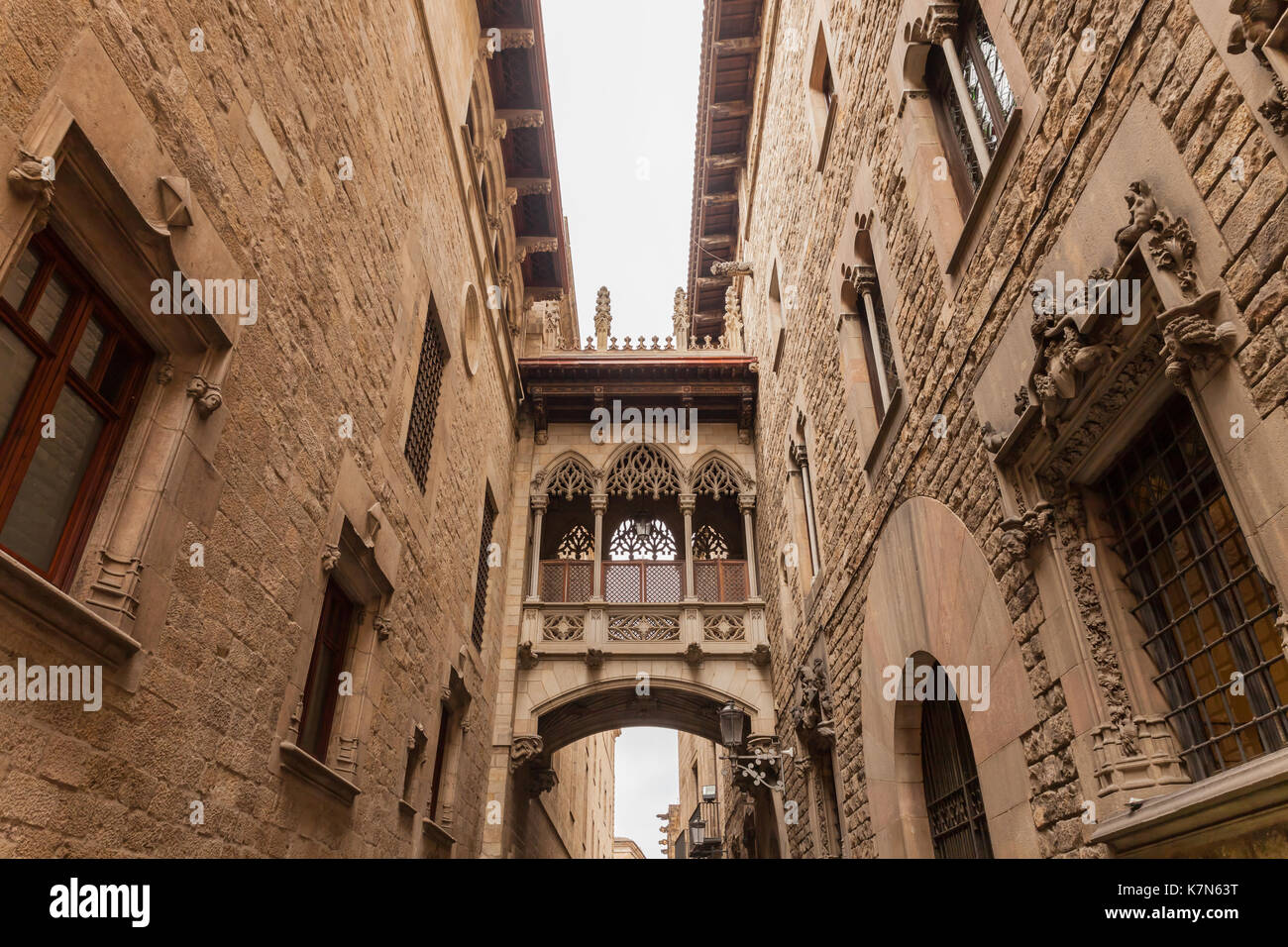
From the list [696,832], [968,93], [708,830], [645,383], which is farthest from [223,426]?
[708,830]

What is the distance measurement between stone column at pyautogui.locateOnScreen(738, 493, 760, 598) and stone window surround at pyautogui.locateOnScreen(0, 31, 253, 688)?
10.3m

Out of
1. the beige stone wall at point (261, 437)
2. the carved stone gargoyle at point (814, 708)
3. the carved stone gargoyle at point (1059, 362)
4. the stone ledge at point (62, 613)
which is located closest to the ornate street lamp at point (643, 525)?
the carved stone gargoyle at point (814, 708)

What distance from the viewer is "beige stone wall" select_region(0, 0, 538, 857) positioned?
3068 millimetres

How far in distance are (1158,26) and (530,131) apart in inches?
Answer: 470

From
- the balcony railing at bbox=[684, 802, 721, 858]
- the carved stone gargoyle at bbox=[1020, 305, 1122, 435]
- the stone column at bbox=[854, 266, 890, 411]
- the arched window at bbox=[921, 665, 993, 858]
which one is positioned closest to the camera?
the carved stone gargoyle at bbox=[1020, 305, 1122, 435]

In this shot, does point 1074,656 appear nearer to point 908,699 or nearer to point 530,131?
point 908,699

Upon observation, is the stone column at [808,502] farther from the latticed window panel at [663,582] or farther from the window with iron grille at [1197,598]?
the window with iron grille at [1197,598]

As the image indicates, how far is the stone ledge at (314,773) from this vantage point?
16.1 ft

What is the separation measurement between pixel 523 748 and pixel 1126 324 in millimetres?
10979

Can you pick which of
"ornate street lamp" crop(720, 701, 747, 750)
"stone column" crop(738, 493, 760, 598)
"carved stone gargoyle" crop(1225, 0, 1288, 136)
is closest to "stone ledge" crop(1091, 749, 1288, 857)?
"carved stone gargoyle" crop(1225, 0, 1288, 136)

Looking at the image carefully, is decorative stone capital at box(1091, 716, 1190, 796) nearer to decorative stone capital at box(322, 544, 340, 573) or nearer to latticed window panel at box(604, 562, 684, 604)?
decorative stone capital at box(322, 544, 340, 573)

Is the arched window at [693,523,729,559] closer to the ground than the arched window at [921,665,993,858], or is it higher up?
higher up

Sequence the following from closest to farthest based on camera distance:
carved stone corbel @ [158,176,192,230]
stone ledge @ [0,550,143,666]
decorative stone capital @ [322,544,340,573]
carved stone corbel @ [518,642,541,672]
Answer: stone ledge @ [0,550,143,666]
carved stone corbel @ [158,176,192,230]
decorative stone capital @ [322,544,340,573]
carved stone corbel @ [518,642,541,672]
